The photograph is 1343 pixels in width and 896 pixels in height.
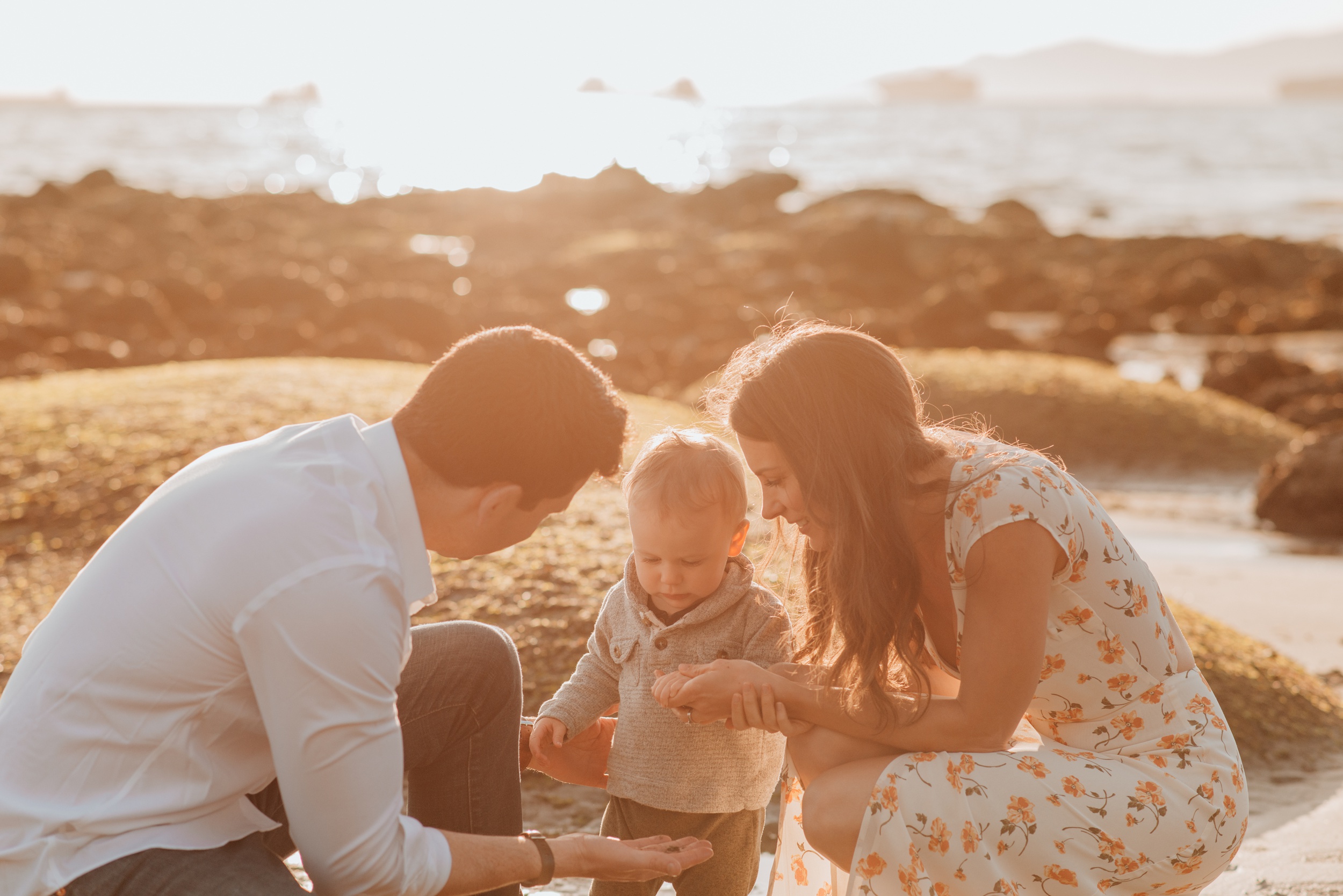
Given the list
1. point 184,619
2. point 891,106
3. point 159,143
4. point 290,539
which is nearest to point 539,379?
point 290,539

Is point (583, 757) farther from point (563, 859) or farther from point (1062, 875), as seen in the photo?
point (1062, 875)

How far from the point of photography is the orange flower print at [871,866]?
2.24 m

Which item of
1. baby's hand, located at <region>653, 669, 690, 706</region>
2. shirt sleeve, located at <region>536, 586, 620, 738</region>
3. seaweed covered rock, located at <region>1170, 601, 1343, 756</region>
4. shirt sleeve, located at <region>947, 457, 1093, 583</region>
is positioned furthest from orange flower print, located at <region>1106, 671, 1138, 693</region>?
seaweed covered rock, located at <region>1170, 601, 1343, 756</region>

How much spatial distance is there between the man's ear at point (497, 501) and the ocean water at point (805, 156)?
2609 centimetres

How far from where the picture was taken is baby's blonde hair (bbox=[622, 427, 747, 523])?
242cm

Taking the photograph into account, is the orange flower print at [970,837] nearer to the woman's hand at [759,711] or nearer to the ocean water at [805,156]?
the woman's hand at [759,711]

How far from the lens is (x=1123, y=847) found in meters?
2.23

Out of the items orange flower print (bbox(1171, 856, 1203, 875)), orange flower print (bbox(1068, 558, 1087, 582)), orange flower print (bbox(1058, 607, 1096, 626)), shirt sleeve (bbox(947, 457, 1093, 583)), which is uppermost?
shirt sleeve (bbox(947, 457, 1093, 583))

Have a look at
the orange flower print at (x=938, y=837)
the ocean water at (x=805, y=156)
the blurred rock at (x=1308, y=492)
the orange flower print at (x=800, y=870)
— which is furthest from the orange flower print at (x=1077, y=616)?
the ocean water at (x=805, y=156)

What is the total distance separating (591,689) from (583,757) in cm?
14

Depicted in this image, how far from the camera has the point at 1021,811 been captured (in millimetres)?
2221

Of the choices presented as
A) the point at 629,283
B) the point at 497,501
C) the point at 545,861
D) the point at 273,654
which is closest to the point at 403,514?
the point at 497,501

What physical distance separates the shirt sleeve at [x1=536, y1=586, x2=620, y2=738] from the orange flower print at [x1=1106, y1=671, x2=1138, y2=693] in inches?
39.0

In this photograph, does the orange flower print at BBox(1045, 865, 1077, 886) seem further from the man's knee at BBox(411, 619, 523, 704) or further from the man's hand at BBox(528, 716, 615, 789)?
the man's knee at BBox(411, 619, 523, 704)
